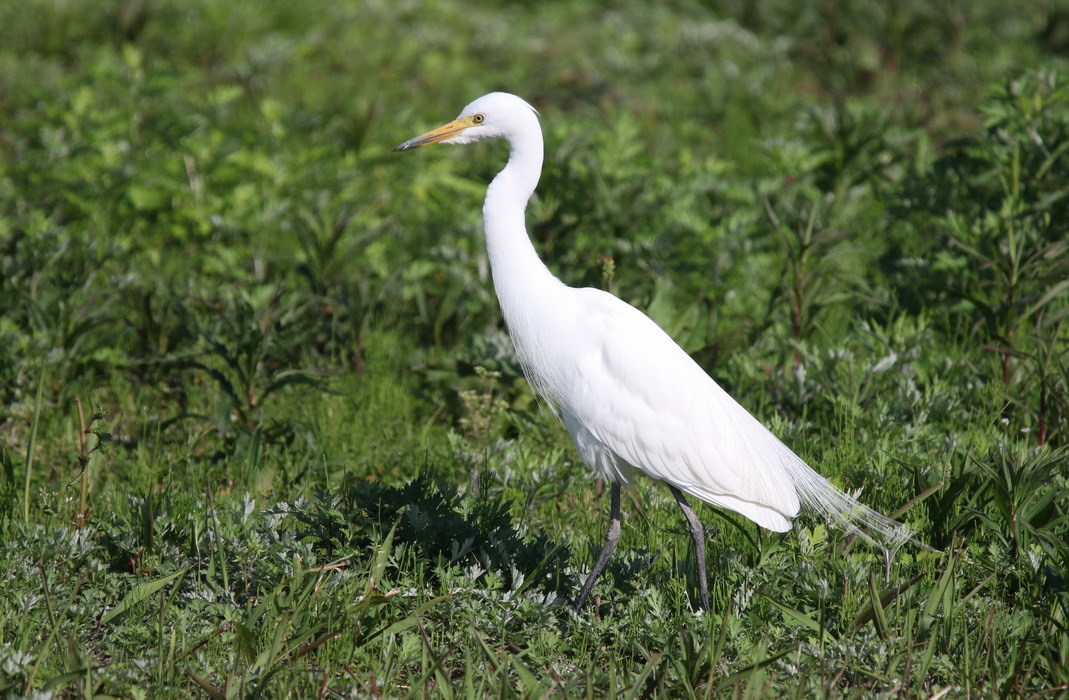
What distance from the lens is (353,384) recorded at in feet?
14.5

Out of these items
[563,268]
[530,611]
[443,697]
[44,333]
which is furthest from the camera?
[563,268]

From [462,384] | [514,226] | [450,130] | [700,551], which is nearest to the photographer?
[700,551]

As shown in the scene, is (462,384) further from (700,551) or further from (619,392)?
(700,551)

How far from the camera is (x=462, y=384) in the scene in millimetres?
4215


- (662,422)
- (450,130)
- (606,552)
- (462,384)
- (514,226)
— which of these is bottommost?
(462,384)

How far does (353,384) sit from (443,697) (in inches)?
83.4

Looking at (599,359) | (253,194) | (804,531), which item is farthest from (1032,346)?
(253,194)

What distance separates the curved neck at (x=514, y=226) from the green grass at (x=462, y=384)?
60cm

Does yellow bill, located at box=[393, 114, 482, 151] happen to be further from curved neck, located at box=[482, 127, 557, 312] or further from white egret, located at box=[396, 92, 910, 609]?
curved neck, located at box=[482, 127, 557, 312]

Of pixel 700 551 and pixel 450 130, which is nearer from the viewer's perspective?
pixel 700 551

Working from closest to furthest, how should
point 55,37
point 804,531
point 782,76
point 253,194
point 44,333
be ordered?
point 804,531 → point 44,333 → point 253,194 → point 55,37 → point 782,76

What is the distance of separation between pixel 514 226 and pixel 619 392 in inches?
25.0

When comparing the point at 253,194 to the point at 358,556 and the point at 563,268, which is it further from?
the point at 358,556

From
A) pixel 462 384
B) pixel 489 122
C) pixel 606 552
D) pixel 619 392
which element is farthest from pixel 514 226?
pixel 462 384
